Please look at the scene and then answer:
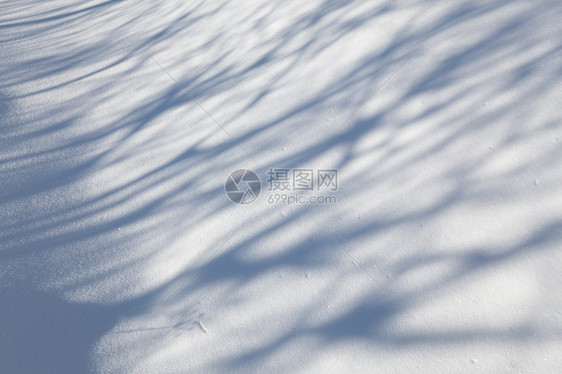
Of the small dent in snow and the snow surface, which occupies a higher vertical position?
the snow surface

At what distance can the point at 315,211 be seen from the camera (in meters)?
2.55

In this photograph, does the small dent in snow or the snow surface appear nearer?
the snow surface

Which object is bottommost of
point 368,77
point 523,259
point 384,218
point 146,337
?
point 146,337

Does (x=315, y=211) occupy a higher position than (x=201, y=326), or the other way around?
(x=315, y=211)

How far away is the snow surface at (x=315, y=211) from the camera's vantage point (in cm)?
192

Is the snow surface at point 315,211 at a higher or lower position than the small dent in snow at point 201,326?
higher

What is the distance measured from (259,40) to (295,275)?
278cm

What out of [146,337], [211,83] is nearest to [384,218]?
[146,337]

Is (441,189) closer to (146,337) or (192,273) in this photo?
(192,273)

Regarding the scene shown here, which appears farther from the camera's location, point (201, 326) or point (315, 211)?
point (315, 211)

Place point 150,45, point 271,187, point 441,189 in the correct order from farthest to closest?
point 150,45, point 271,187, point 441,189

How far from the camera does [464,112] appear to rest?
100 inches

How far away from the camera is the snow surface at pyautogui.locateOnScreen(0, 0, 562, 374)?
1.92 metres

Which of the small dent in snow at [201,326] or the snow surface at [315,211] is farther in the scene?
the small dent in snow at [201,326]
